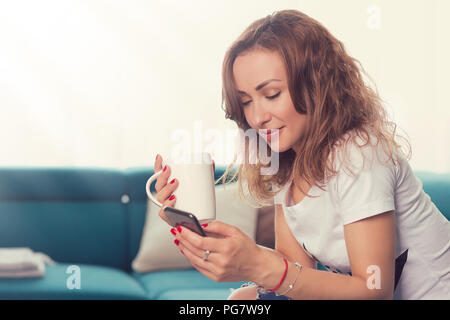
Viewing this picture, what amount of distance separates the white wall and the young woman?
1.78m

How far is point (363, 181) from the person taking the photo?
3.01ft

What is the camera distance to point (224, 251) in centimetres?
85

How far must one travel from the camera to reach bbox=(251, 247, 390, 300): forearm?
2.89 ft

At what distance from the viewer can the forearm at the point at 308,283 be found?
0.88 meters

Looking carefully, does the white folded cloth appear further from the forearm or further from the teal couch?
the forearm

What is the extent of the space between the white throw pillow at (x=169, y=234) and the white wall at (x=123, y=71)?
22.0 inches

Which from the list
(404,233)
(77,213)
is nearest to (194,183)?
(404,233)

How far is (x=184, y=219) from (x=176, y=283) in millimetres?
1238

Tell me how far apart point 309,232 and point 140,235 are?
1.47 m

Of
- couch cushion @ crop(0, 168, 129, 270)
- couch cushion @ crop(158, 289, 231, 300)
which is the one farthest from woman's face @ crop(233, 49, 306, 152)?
couch cushion @ crop(0, 168, 129, 270)

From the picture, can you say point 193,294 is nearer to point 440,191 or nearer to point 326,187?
point 326,187

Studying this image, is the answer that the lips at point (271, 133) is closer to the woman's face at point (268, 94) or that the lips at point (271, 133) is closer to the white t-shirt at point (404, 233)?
the woman's face at point (268, 94)
